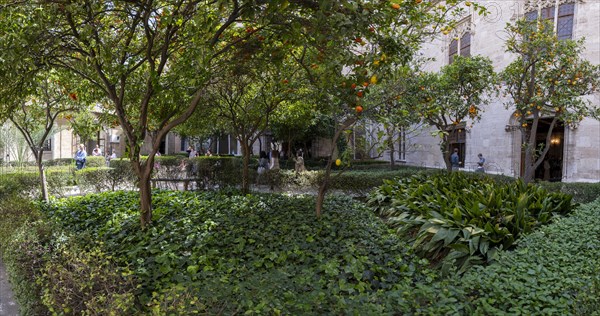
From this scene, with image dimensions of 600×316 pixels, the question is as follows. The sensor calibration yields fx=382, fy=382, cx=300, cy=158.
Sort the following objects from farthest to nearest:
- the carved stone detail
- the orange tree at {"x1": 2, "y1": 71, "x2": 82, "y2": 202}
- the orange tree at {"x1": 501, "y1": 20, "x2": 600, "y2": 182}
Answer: the carved stone detail
the orange tree at {"x1": 501, "y1": 20, "x2": 600, "y2": 182}
the orange tree at {"x1": 2, "y1": 71, "x2": 82, "y2": 202}

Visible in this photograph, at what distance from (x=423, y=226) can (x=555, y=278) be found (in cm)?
238

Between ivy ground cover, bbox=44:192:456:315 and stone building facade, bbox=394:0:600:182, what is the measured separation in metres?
6.55

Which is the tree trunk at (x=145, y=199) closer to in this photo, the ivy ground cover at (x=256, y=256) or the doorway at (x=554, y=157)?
the ivy ground cover at (x=256, y=256)

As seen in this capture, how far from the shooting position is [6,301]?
442 cm

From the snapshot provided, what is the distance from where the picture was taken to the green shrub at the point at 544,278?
2.70 metres

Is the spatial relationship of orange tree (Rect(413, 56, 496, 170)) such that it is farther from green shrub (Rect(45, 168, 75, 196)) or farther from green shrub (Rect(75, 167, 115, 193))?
green shrub (Rect(45, 168, 75, 196))

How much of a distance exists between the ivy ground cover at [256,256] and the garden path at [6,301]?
931 mm

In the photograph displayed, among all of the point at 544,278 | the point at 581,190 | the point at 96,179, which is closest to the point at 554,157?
the point at 581,190

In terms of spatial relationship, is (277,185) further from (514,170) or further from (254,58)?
(514,170)

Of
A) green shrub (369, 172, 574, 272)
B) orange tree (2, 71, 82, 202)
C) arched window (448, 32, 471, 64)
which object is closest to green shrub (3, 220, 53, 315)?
orange tree (2, 71, 82, 202)

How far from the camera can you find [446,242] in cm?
503

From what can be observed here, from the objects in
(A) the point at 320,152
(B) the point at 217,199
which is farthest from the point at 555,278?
(A) the point at 320,152

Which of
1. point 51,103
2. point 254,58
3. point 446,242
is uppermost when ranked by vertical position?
point 254,58

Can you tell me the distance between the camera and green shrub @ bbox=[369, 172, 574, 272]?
4859 millimetres
